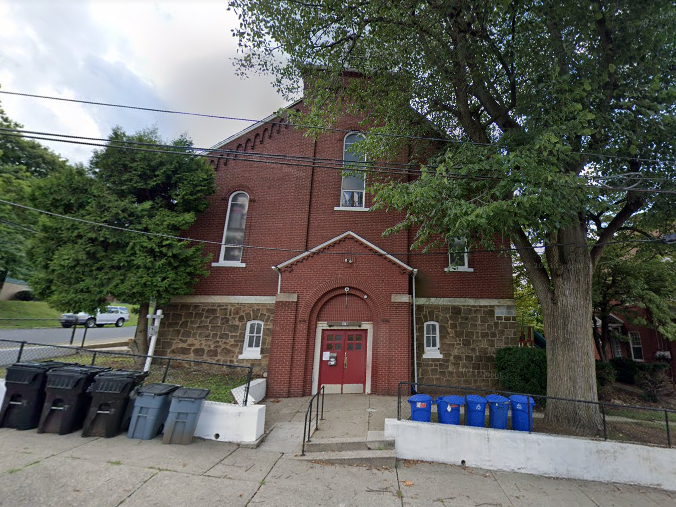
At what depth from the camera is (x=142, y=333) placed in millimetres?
10883

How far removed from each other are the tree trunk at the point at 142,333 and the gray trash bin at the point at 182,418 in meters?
5.88

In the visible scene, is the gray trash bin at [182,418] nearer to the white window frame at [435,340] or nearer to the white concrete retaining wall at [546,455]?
the white concrete retaining wall at [546,455]

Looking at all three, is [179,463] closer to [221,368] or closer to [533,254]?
[221,368]

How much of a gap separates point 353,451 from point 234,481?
7.60 ft

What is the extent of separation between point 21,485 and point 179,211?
835cm

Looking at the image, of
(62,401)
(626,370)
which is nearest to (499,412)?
(62,401)

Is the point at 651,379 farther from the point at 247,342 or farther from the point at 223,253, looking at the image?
the point at 223,253

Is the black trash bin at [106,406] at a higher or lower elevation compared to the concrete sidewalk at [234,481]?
higher

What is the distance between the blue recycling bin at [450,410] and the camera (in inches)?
254

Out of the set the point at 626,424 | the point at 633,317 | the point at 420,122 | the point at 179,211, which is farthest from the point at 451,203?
the point at 633,317

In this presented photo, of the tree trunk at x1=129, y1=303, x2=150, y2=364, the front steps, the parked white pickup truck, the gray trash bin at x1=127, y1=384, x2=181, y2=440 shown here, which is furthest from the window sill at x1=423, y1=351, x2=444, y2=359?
the parked white pickup truck

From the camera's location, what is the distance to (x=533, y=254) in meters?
8.08

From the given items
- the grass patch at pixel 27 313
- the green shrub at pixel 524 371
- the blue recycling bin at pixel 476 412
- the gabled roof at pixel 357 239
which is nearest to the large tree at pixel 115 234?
the gabled roof at pixel 357 239

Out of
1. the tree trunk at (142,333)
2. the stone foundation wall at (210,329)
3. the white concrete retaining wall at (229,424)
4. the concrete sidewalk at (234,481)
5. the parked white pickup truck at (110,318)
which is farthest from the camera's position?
the parked white pickup truck at (110,318)
